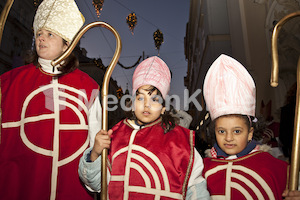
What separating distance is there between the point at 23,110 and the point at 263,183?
2.03 m

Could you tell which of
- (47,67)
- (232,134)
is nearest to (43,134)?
(47,67)

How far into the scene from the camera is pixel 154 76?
2.08 metres

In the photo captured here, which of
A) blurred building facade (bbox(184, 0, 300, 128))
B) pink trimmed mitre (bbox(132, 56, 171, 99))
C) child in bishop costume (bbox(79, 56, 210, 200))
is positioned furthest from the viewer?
blurred building facade (bbox(184, 0, 300, 128))

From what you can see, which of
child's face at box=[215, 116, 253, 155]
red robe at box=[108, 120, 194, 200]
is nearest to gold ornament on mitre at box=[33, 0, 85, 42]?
red robe at box=[108, 120, 194, 200]

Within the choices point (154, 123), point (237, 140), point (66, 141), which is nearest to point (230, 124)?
point (237, 140)

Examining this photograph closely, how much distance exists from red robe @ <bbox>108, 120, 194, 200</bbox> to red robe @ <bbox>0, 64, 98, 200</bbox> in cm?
39

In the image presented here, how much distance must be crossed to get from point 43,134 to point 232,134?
156cm

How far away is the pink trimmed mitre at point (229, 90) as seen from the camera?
2.00 m

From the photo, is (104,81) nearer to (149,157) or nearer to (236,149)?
(149,157)

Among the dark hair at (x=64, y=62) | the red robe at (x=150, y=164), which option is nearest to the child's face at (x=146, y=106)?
the red robe at (x=150, y=164)

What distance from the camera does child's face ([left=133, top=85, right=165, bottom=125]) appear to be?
6.52 ft

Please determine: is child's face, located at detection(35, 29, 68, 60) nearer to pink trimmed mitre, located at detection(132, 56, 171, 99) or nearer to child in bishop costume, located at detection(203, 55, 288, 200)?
pink trimmed mitre, located at detection(132, 56, 171, 99)

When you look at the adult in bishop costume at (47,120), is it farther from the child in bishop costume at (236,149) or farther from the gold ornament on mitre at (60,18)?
the child in bishop costume at (236,149)

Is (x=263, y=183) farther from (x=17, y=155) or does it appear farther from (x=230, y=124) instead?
(x=17, y=155)
